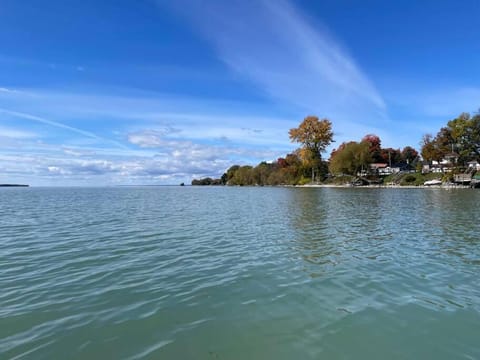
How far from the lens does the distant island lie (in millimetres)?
89688

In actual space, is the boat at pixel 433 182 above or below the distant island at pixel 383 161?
below

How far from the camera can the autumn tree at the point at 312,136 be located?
9806cm

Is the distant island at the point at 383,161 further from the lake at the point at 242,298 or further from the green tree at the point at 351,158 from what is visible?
the lake at the point at 242,298

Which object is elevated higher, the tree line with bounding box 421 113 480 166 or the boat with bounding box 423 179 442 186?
the tree line with bounding box 421 113 480 166

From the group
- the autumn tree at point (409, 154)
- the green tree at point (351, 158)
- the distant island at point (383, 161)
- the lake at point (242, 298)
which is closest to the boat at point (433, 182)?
the distant island at point (383, 161)

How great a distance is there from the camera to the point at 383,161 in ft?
459

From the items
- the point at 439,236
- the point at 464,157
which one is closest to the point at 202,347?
the point at 439,236

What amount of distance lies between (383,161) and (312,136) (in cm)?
5811

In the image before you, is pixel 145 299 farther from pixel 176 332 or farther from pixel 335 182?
pixel 335 182

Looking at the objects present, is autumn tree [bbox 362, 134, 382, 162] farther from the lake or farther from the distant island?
the lake

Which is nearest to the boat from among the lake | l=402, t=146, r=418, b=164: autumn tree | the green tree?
the green tree

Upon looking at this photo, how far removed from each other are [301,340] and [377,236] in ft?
37.0

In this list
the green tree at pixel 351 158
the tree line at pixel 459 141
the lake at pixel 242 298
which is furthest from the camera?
the green tree at pixel 351 158

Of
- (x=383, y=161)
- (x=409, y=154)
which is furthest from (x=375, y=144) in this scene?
(x=409, y=154)
